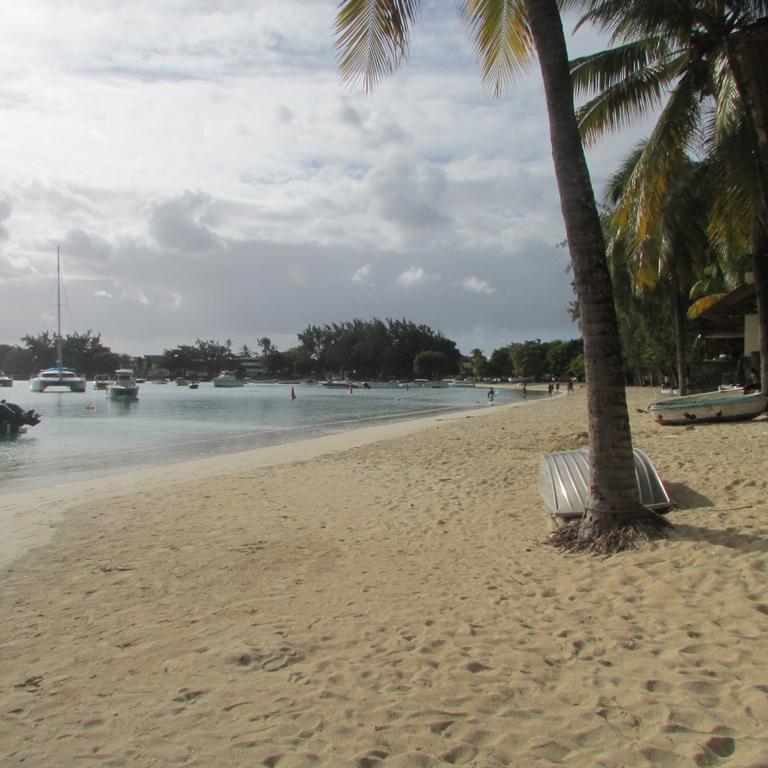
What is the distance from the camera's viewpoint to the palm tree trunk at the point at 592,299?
568 cm

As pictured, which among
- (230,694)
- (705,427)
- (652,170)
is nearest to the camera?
(230,694)

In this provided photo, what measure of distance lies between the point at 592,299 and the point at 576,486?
2431 mm

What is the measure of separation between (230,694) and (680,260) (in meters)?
24.7

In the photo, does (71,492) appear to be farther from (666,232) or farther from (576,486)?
(666,232)

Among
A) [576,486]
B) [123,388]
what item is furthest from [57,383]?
[576,486]

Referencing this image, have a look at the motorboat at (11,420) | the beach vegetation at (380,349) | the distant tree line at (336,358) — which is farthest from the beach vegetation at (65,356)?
the motorboat at (11,420)

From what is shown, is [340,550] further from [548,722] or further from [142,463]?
[142,463]

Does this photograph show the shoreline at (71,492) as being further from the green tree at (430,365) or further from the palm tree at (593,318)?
the green tree at (430,365)

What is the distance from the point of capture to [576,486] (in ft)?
23.4

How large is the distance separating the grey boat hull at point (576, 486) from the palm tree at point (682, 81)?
6023mm

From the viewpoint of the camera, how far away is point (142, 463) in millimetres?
18828

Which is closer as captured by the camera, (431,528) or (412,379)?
(431,528)

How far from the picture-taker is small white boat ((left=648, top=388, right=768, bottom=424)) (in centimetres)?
1370

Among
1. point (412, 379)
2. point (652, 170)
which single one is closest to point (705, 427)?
→ point (652, 170)
